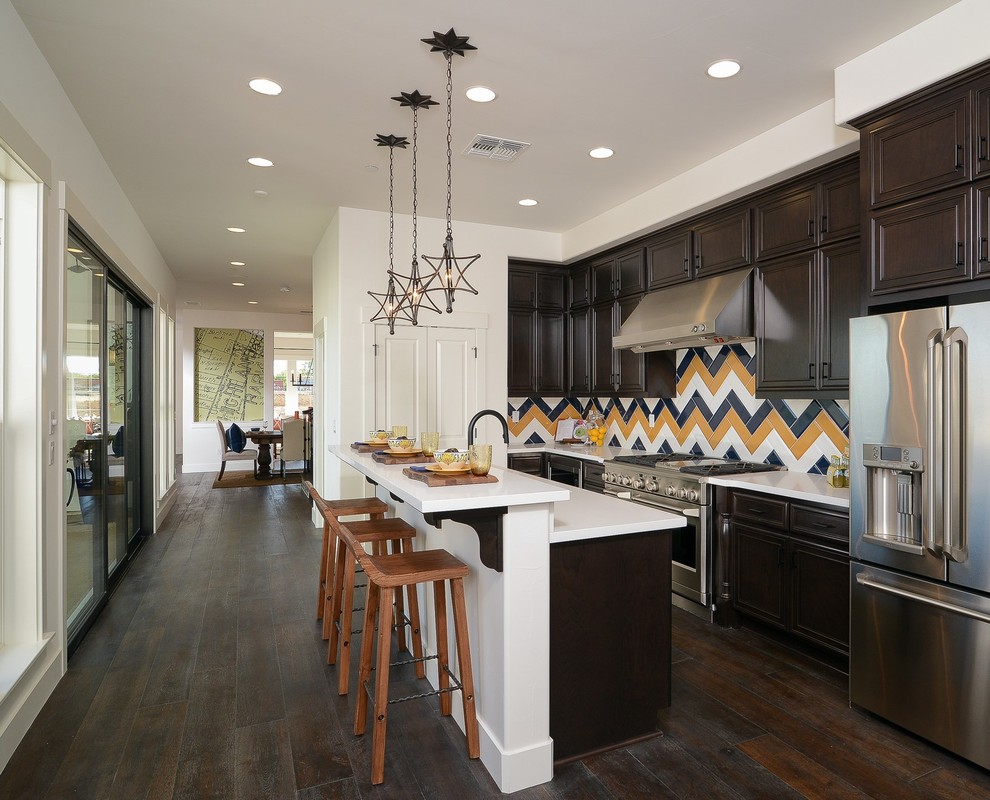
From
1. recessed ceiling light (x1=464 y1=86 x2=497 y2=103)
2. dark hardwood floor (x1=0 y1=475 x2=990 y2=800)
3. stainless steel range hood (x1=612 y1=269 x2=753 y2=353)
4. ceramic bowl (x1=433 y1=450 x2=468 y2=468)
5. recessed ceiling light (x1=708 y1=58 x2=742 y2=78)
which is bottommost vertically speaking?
dark hardwood floor (x1=0 y1=475 x2=990 y2=800)

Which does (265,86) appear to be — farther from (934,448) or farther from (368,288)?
(934,448)

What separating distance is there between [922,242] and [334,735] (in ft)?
9.90

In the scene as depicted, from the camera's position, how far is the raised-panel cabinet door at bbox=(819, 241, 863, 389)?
125 inches

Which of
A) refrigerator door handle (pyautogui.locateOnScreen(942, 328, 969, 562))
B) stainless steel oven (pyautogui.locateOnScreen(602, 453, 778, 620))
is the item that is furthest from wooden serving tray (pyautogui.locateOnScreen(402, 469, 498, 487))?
refrigerator door handle (pyautogui.locateOnScreen(942, 328, 969, 562))

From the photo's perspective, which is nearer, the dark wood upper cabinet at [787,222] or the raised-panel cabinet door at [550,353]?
the dark wood upper cabinet at [787,222]

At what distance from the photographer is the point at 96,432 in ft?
12.8

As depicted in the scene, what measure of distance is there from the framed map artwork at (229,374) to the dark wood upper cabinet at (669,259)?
8.34m

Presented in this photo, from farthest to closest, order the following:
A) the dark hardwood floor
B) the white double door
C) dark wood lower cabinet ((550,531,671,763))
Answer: the white double door
dark wood lower cabinet ((550,531,671,763))
the dark hardwood floor

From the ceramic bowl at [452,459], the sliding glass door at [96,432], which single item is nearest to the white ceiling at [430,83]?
the sliding glass door at [96,432]

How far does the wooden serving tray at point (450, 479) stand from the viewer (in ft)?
7.20

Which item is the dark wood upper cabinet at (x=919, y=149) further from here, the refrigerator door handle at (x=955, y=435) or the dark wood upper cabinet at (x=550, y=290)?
the dark wood upper cabinet at (x=550, y=290)

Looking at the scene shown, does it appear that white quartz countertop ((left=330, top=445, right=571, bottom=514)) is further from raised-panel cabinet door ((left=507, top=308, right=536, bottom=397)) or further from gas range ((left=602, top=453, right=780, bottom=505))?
raised-panel cabinet door ((left=507, top=308, right=536, bottom=397))

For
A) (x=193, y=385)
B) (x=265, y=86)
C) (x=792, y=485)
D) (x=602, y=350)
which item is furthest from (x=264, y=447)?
(x=792, y=485)

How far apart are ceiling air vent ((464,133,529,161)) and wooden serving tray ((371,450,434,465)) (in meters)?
1.89
